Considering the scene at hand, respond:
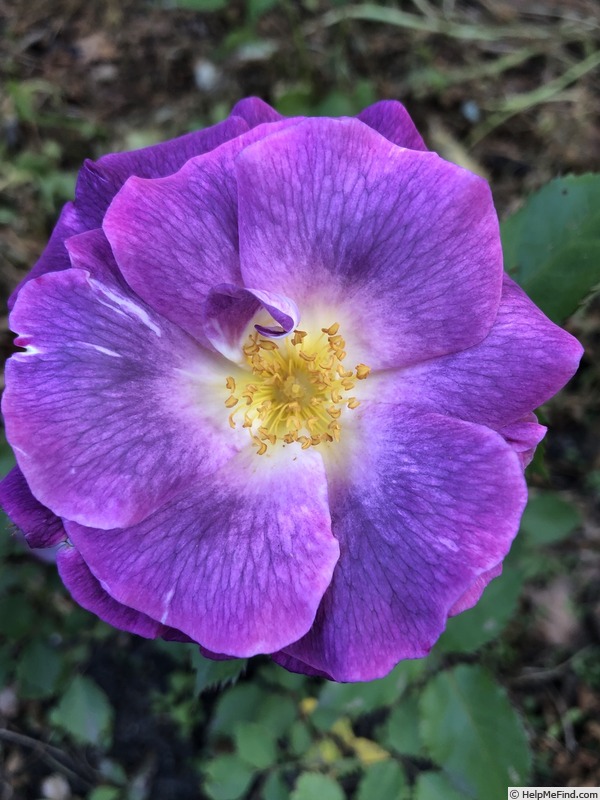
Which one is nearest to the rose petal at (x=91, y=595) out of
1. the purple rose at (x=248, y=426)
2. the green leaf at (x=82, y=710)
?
the purple rose at (x=248, y=426)

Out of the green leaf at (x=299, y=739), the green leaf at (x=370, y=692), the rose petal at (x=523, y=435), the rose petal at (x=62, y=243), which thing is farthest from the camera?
the green leaf at (x=299, y=739)

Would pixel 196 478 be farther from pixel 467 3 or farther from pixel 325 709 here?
pixel 467 3

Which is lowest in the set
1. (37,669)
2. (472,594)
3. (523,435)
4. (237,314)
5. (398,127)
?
(37,669)

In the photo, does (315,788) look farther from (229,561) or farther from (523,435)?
(523,435)

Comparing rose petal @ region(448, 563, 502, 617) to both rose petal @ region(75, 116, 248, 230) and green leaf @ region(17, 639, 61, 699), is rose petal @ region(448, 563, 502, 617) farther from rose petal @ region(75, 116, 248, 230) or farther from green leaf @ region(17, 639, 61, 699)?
green leaf @ region(17, 639, 61, 699)

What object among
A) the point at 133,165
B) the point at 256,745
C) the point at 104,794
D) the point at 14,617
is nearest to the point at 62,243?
the point at 133,165

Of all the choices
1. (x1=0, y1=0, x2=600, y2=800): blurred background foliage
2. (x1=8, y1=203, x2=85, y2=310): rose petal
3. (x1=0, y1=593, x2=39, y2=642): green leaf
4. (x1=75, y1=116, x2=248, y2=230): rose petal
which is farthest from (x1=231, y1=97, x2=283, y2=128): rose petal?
(x1=0, y1=593, x2=39, y2=642): green leaf

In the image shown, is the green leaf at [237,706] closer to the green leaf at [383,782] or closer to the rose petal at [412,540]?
the green leaf at [383,782]

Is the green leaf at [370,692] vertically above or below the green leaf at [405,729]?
above
